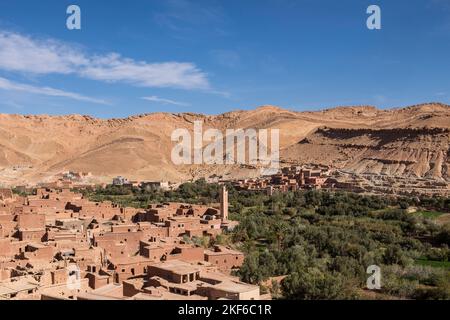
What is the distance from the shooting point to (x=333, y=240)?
77.9 feet

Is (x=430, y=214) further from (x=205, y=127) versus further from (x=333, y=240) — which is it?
(x=205, y=127)

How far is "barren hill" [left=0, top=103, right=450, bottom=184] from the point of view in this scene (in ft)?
193

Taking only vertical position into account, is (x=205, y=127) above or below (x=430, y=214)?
above

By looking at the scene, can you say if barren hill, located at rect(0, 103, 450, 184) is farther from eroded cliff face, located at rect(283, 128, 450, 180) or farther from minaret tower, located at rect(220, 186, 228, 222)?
minaret tower, located at rect(220, 186, 228, 222)

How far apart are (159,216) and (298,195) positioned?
1772cm

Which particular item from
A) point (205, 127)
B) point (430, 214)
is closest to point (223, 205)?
point (430, 214)

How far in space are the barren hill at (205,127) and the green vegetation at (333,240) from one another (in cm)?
1766

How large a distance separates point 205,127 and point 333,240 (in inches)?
2735

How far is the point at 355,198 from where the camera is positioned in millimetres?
39688

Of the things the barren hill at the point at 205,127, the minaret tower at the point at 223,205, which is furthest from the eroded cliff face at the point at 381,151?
the minaret tower at the point at 223,205

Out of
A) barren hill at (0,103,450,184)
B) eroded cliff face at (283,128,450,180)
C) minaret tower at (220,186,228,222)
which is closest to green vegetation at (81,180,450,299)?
minaret tower at (220,186,228,222)

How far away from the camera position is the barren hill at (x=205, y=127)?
58.8 m

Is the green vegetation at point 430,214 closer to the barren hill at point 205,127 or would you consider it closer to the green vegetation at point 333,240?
the green vegetation at point 333,240
